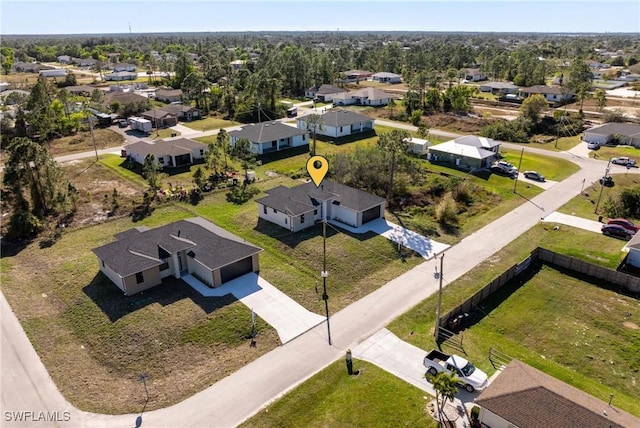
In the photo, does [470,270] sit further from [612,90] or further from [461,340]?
[612,90]

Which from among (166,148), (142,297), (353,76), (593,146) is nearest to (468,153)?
(593,146)

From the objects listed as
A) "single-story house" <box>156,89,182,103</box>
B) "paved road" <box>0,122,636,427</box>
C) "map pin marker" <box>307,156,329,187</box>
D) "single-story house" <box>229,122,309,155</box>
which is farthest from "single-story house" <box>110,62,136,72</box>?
"map pin marker" <box>307,156,329,187</box>

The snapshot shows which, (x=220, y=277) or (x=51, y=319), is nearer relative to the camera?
(x=51, y=319)

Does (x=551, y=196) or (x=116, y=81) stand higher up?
(x=116, y=81)

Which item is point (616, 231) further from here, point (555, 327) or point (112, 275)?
point (112, 275)

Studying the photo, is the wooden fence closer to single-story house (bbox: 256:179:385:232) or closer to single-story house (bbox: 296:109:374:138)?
single-story house (bbox: 256:179:385:232)

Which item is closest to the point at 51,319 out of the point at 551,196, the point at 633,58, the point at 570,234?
the point at 570,234
